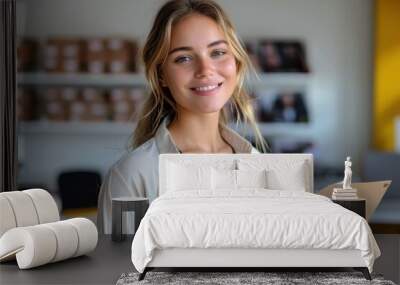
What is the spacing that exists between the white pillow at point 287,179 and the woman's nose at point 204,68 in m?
1.12

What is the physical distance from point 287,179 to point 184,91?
48.4 inches

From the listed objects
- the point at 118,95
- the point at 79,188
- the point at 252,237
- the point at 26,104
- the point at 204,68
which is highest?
the point at 204,68

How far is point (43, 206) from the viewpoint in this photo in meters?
4.49

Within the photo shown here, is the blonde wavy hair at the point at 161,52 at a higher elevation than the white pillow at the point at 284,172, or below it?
higher

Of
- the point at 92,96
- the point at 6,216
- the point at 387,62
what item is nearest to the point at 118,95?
the point at 92,96

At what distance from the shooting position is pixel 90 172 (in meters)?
7.41

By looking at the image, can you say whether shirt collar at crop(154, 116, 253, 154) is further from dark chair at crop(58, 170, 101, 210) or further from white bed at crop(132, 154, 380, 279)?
dark chair at crop(58, 170, 101, 210)

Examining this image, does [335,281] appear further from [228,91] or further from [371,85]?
[371,85]

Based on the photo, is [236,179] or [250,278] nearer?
[250,278]

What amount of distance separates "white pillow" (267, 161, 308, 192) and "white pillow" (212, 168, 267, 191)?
0.06 meters

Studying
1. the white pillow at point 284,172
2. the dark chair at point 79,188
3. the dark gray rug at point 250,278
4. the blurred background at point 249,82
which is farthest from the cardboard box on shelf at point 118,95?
the dark gray rug at point 250,278

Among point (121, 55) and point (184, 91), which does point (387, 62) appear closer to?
point (184, 91)

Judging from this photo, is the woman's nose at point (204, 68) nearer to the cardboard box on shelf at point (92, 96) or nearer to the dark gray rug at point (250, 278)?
the cardboard box on shelf at point (92, 96)

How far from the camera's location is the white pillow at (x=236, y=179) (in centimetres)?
494
